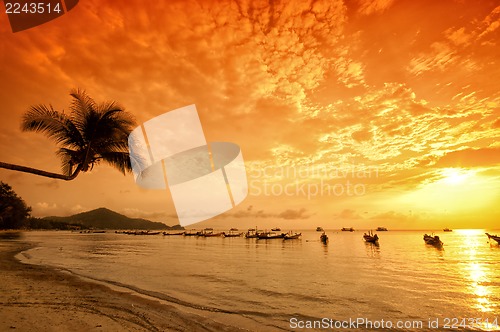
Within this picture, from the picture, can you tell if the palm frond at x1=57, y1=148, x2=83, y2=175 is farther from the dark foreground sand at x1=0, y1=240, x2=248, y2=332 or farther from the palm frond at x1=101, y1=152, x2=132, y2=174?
the dark foreground sand at x1=0, y1=240, x2=248, y2=332

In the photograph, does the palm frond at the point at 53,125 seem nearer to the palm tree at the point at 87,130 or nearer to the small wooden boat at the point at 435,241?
the palm tree at the point at 87,130

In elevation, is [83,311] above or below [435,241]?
above

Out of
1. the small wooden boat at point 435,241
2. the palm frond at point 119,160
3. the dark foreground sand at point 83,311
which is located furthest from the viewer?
the small wooden boat at point 435,241

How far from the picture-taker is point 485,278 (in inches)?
822

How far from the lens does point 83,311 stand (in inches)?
308

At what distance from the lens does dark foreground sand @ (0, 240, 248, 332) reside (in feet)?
21.7

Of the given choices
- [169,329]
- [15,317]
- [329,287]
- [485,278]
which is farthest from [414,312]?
[485,278]

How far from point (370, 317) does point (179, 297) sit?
27.8ft

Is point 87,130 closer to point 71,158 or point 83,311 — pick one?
point 71,158

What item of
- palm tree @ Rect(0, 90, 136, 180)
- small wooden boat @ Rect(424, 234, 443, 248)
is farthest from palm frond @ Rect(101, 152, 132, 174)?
small wooden boat @ Rect(424, 234, 443, 248)

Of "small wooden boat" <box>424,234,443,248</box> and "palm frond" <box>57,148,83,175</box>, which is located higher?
"palm frond" <box>57,148,83,175</box>

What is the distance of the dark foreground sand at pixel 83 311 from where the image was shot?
6609mm

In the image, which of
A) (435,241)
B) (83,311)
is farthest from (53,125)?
(435,241)

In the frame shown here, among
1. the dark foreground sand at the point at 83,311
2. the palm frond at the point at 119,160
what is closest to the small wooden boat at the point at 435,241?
the dark foreground sand at the point at 83,311
